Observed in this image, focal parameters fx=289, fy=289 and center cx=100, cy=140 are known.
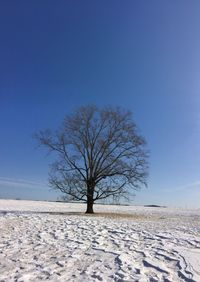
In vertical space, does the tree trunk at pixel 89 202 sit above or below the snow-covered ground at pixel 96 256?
above

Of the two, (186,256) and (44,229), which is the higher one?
(44,229)

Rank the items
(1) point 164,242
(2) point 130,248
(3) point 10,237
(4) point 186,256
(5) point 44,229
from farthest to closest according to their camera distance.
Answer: (5) point 44,229 < (3) point 10,237 < (1) point 164,242 < (2) point 130,248 < (4) point 186,256

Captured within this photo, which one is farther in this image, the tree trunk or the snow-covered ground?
the tree trunk

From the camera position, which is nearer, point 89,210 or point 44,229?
point 44,229

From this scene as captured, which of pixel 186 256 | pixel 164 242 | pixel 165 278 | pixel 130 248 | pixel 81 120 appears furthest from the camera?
pixel 81 120

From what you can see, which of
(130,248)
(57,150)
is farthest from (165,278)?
(57,150)

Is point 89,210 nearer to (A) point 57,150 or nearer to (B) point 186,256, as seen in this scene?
(A) point 57,150

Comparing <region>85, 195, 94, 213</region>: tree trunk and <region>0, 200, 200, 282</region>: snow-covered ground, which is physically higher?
<region>85, 195, 94, 213</region>: tree trunk

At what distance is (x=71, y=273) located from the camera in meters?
6.19

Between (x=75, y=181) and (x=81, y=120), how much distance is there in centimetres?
567

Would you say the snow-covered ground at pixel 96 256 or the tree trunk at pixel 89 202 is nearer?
the snow-covered ground at pixel 96 256

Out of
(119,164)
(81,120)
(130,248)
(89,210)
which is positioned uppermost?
(81,120)

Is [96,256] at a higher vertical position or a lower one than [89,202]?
lower

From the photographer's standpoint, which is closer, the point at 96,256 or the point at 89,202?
the point at 96,256
